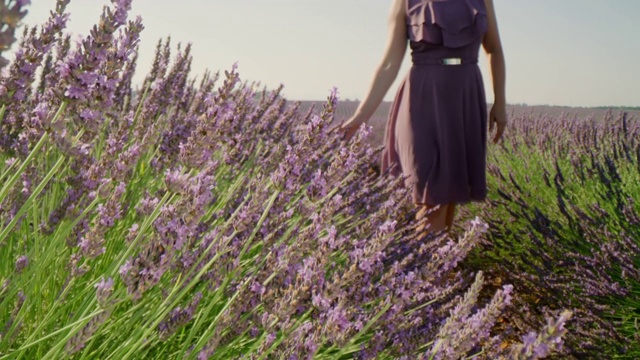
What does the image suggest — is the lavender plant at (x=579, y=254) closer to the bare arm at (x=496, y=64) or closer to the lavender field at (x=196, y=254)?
the lavender field at (x=196, y=254)

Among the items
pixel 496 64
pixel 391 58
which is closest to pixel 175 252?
pixel 391 58

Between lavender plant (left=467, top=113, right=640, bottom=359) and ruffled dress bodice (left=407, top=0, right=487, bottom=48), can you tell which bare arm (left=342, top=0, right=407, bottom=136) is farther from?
lavender plant (left=467, top=113, right=640, bottom=359)

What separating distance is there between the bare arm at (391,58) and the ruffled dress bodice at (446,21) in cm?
4

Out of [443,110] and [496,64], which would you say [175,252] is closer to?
[443,110]

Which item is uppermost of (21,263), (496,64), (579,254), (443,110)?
(496,64)

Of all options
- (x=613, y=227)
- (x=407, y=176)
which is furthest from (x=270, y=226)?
(x=613, y=227)

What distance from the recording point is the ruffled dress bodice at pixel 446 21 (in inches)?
128

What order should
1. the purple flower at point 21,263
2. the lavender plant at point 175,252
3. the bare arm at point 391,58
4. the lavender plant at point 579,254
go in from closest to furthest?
1. the lavender plant at point 175,252
2. the purple flower at point 21,263
3. the lavender plant at point 579,254
4. the bare arm at point 391,58

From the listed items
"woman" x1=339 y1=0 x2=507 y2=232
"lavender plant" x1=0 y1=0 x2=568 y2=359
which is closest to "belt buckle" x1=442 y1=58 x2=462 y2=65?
"woman" x1=339 y1=0 x2=507 y2=232

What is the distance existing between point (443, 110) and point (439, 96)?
69mm

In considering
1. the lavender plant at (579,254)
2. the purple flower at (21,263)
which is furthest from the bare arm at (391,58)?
the purple flower at (21,263)

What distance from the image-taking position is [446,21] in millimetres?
3244

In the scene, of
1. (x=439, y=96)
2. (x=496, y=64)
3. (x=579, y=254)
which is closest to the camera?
(x=579, y=254)

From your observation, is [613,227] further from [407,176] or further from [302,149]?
[302,149]
